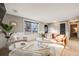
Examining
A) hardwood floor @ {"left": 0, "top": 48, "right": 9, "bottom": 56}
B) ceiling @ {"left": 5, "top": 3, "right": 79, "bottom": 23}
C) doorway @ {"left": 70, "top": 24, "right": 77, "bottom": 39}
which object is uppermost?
ceiling @ {"left": 5, "top": 3, "right": 79, "bottom": 23}

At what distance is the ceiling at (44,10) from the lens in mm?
1751

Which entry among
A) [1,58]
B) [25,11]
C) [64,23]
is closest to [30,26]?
[25,11]

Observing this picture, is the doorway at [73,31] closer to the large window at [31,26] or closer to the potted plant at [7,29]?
the large window at [31,26]

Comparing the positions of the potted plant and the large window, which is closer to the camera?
the potted plant

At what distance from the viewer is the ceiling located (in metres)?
1.75

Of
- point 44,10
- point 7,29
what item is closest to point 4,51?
point 7,29

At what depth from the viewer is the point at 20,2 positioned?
1.76 m

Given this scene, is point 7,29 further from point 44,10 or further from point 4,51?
point 44,10

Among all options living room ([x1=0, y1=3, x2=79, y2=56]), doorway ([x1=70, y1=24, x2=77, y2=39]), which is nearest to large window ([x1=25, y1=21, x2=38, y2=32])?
living room ([x1=0, y1=3, x2=79, y2=56])

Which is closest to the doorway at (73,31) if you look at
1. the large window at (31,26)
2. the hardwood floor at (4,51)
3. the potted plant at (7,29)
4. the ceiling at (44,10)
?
the ceiling at (44,10)

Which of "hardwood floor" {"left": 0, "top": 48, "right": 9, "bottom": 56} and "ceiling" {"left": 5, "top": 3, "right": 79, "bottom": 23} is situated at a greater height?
"ceiling" {"left": 5, "top": 3, "right": 79, "bottom": 23}

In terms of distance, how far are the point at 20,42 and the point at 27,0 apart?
0.68 m

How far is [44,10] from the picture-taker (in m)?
1.78

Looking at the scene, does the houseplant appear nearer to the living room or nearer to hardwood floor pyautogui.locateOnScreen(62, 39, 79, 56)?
the living room
